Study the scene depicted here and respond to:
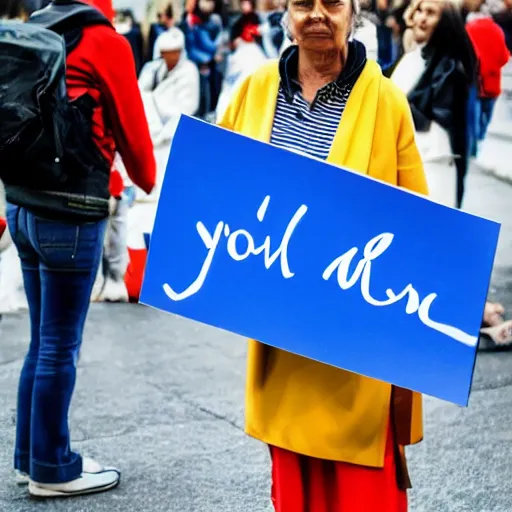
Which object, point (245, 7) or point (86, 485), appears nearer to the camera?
point (86, 485)

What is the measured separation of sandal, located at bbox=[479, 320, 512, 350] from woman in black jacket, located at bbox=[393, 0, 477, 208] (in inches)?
46.3

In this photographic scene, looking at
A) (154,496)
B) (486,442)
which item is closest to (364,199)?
(154,496)

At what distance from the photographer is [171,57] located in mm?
6820

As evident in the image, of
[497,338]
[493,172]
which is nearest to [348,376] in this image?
[497,338]

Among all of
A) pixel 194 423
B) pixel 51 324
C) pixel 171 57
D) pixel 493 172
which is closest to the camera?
pixel 51 324

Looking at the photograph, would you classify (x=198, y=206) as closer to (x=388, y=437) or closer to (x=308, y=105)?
(x=308, y=105)

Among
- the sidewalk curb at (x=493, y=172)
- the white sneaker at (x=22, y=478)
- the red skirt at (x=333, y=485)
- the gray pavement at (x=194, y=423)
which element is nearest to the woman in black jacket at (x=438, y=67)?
the sidewalk curb at (x=493, y=172)

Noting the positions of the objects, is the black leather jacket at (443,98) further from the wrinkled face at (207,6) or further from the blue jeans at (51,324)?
the blue jeans at (51,324)

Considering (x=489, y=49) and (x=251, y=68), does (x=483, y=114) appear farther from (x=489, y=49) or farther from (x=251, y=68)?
(x=251, y=68)

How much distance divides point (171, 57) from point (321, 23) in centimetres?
433

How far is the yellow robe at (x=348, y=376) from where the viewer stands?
263cm

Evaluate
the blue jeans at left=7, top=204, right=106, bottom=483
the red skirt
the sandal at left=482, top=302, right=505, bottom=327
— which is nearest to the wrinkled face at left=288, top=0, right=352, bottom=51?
the red skirt

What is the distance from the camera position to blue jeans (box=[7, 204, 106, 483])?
3.61 m

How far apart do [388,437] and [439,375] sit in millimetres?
286
